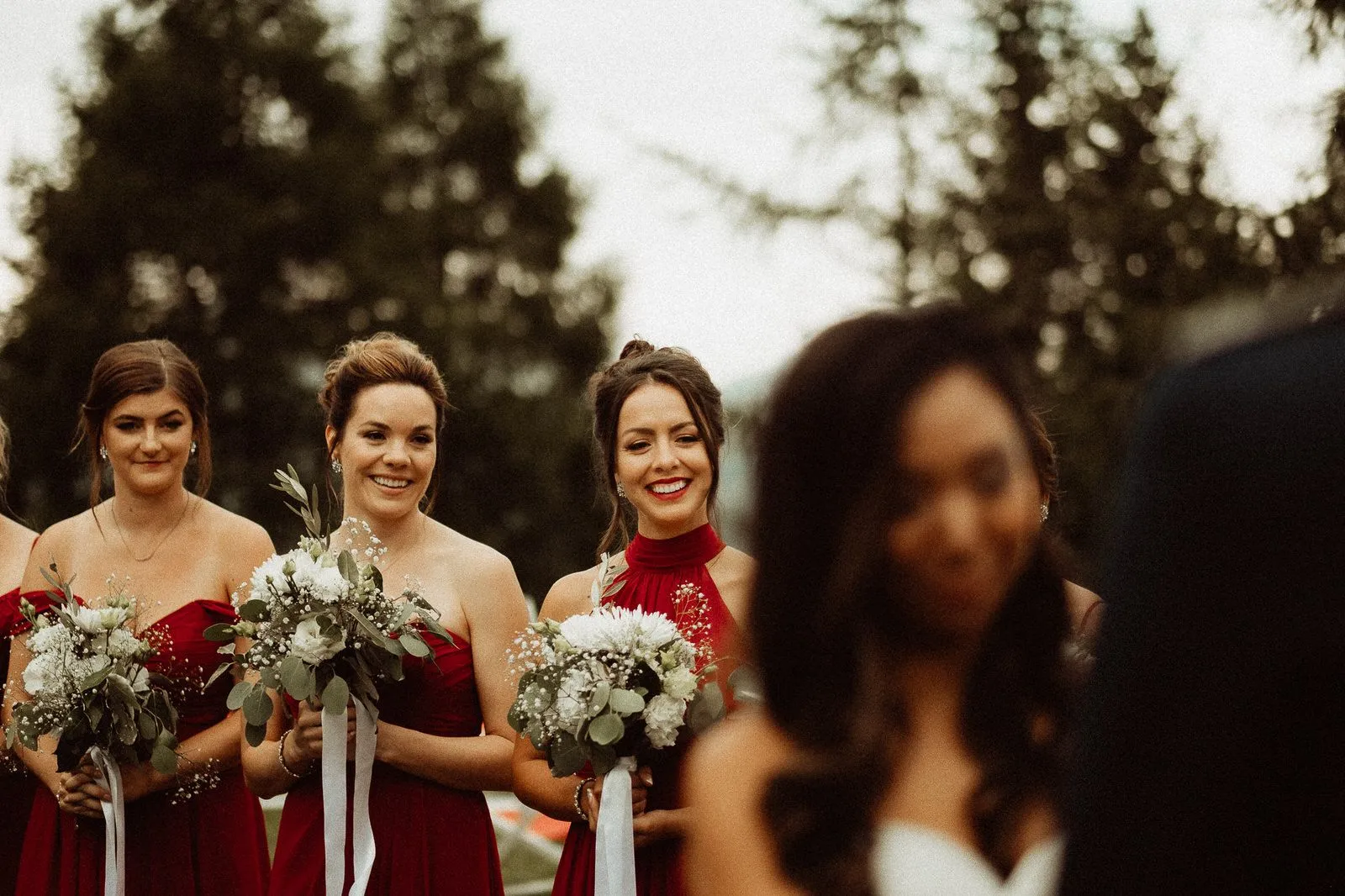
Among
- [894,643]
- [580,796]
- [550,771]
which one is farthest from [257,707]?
[894,643]

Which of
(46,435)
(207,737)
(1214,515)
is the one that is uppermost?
(46,435)

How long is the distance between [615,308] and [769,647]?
29.7 meters

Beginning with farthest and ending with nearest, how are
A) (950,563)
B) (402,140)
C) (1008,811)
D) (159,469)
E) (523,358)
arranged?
(402,140), (523,358), (159,469), (1008,811), (950,563)

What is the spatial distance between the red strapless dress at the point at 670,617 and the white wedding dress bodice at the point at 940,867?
2409 millimetres

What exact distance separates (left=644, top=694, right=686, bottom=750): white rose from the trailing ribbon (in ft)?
3.55

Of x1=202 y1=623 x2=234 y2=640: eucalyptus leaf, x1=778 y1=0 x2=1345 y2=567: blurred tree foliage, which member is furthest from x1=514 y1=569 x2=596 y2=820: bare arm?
x1=778 y1=0 x2=1345 y2=567: blurred tree foliage

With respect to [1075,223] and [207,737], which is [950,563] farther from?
[1075,223]

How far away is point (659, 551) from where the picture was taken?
4.56 metres

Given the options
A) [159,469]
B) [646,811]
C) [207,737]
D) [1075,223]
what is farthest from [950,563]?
[1075,223]

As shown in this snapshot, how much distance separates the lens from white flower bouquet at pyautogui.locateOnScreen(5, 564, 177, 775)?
4602mm

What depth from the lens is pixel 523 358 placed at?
2934cm

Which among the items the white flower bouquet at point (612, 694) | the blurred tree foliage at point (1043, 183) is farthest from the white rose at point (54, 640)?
the blurred tree foliage at point (1043, 183)

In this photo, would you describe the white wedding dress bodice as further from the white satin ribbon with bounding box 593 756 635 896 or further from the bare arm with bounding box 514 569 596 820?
the bare arm with bounding box 514 569 596 820

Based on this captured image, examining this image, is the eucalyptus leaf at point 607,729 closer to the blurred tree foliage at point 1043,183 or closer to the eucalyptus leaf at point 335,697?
the eucalyptus leaf at point 335,697
